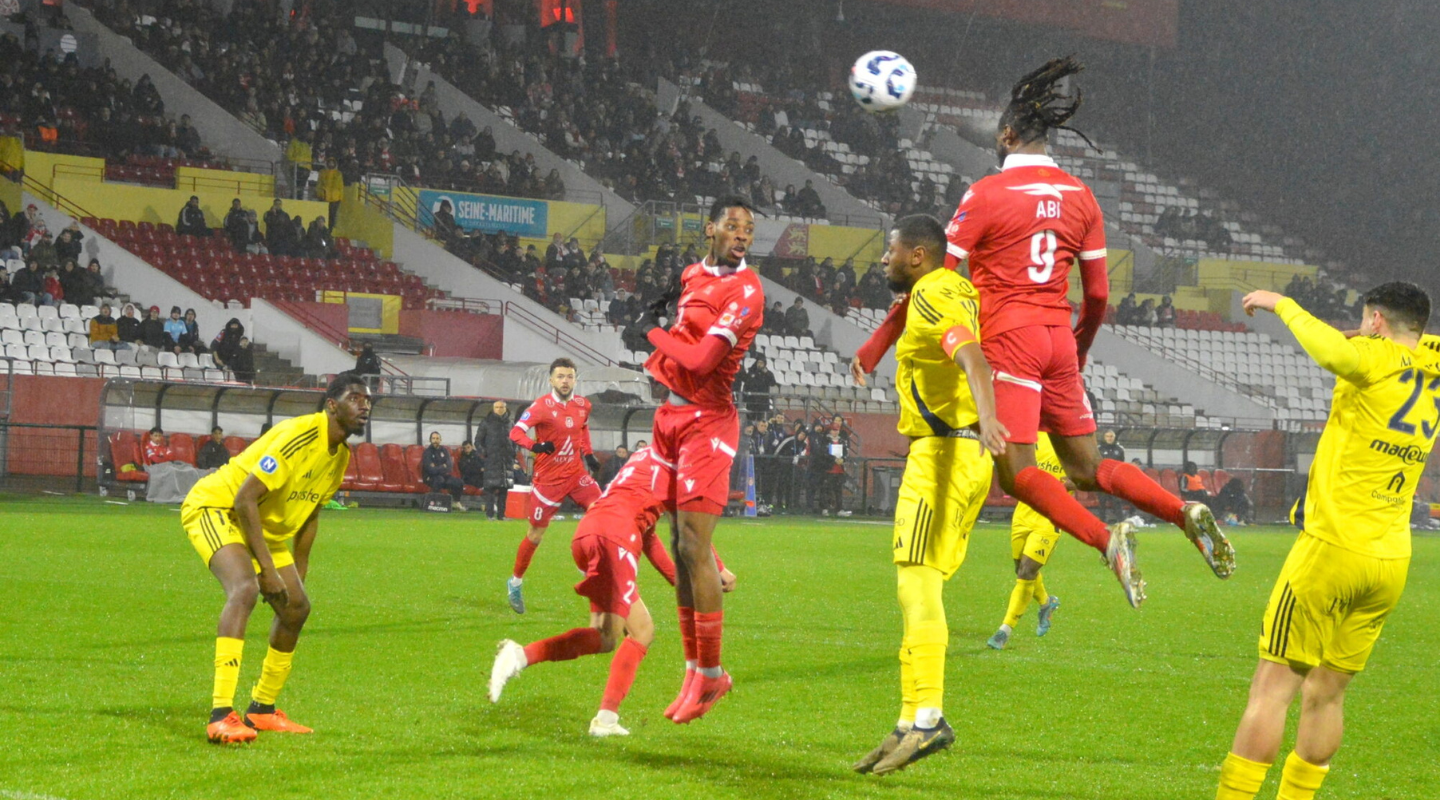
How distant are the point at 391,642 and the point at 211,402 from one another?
1559 cm

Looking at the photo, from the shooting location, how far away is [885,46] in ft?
159

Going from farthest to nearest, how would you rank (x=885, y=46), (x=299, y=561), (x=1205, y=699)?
(x=885, y=46) → (x=1205, y=699) → (x=299, y=561)

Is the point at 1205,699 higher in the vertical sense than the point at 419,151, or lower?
lower

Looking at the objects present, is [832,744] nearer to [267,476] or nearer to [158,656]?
[267,476]

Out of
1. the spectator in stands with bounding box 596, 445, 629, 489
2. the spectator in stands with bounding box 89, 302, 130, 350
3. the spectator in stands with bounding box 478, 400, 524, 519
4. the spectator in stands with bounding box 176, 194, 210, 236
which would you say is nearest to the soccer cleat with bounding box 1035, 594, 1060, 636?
the spectator in stands with bounding box 478, 400, 524, 519

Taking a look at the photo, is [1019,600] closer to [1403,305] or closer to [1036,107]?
[1036,107]

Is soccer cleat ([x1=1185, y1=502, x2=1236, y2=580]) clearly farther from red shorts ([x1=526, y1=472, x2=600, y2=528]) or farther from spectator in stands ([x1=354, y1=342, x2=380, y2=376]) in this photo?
spectator in stands ([x1=354, y1=342, x2=380, y2=376])

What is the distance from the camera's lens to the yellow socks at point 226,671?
6.62 meters

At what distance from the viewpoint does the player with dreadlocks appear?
6254 mm

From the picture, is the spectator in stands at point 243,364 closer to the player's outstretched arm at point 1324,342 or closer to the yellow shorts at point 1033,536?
the yellow shorts at point 1033,536

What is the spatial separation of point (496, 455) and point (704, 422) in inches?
574

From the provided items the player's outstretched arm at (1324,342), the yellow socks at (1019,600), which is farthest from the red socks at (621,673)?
the yellow socks at (1019,600)

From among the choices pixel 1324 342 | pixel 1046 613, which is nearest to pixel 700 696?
pixel 1324 342

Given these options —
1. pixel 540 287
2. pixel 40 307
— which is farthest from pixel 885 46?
pixel 40 307
